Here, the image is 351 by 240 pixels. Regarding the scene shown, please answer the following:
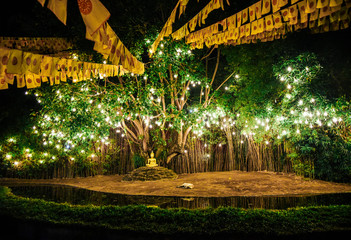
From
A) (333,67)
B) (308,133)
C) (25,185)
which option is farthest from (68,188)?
(333,67)

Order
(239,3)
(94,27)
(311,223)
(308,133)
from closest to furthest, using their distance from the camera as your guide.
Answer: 1. (94,27)
2. (311,223)
3. (308,133)
4. (239,3)

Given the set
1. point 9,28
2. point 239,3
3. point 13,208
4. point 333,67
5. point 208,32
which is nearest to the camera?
point 13,208

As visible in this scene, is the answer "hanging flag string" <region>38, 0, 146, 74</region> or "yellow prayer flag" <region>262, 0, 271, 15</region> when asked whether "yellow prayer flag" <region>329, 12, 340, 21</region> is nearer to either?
"yellow prayer flag" <region>262, 0, 271, 15</region>

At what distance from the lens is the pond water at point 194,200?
16.3 ft

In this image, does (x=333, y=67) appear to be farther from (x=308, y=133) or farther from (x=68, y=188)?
(x=68, y=188)

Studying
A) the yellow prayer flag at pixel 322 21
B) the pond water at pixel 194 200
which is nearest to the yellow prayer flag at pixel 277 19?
the yellow prayer flag at pixel 322 21

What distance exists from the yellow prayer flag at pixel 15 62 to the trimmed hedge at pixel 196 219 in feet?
8.24

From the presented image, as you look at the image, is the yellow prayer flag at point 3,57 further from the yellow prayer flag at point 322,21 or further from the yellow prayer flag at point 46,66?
the yellow prayer flag at point 322,21

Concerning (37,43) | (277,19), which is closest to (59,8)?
(277,19)

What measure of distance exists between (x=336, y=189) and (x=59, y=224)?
6.77 m

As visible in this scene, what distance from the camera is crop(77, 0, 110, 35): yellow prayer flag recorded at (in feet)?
7.73

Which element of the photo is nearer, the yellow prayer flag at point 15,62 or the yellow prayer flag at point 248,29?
the yellow prayer flag at point 15,62

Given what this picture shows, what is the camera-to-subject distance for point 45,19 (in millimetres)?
8180

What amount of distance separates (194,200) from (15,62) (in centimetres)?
465
